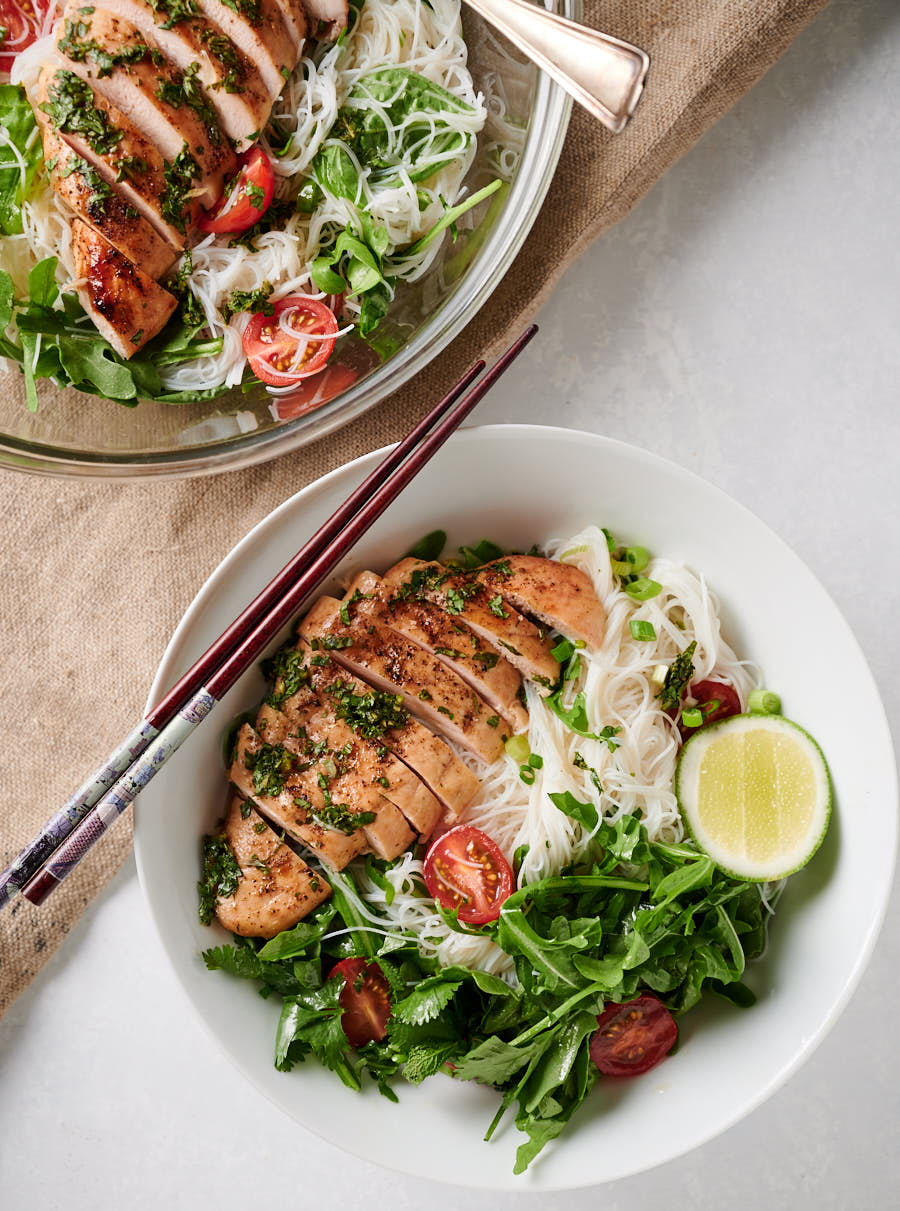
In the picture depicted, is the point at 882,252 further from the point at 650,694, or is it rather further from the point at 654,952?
the point at 654,952

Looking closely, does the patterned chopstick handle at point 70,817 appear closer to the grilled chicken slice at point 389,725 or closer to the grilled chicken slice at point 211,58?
the grilled chicken slice at point 389,725

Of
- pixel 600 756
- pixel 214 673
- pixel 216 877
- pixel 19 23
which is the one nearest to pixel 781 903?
pixel 600 756

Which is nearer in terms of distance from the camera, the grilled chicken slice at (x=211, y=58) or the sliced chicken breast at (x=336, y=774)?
the grilled chicken slice at (x=211, y=58)

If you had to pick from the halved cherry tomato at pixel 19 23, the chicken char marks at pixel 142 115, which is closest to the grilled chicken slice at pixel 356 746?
the chicken char marks at pixel 142 115

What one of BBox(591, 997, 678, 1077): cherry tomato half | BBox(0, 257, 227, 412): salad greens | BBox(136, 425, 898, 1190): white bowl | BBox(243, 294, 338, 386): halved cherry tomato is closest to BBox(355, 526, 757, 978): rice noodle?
BBox(136, 425, 898, 1190): white bowl

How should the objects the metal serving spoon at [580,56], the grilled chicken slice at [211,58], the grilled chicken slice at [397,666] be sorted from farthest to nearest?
1. the grilled chicken slice at [397,666]
2. the grilled chicken slice at [211,58]
3. the metal serving spoon at [580,56]

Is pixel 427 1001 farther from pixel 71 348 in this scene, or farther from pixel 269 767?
pixel 71 348

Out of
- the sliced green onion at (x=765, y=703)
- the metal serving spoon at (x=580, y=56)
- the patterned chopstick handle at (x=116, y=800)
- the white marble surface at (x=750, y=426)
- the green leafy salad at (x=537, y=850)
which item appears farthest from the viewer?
the white marble surface at (x=750, y=426)
